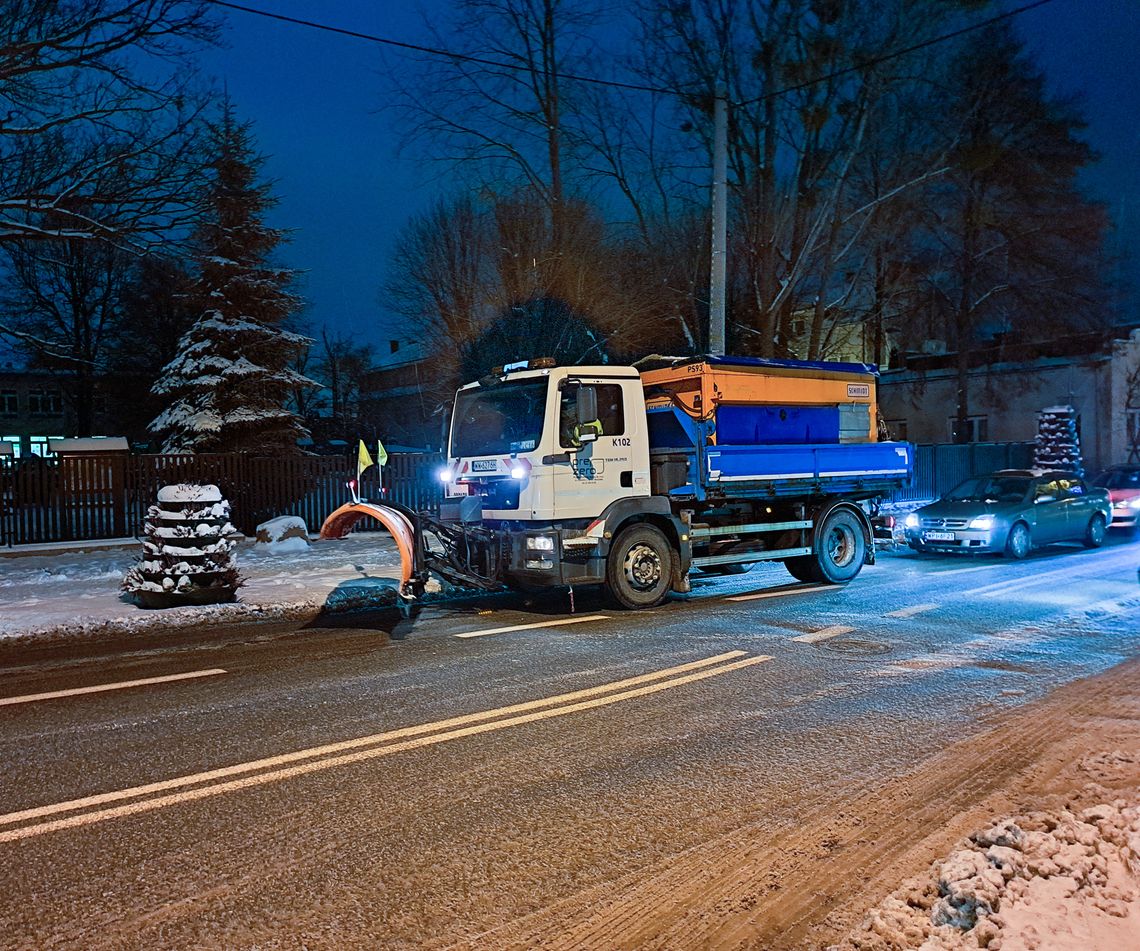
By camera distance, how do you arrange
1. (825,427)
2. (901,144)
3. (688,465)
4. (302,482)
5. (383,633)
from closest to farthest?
(383,633) → (688,465) → (825,427) → (302,482) → (901,144)

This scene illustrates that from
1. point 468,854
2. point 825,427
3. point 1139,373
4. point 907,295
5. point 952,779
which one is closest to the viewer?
point 468,854

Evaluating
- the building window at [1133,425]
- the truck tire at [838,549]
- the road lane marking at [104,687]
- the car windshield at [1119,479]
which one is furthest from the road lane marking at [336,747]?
the building window at [1133,425]

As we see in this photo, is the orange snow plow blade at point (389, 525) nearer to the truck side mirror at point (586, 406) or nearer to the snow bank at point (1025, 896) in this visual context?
the truck side mirror at point (586, 406)

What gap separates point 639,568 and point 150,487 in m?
12.6

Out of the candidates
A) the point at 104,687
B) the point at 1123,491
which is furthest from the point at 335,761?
the point at 1123,491

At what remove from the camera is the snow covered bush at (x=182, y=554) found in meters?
10.8

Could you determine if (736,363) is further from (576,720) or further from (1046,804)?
(1046,804)

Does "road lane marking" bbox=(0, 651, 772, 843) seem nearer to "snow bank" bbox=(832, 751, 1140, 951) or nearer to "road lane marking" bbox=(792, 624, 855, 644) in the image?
"road lane marking" bbox=(792, 624, 855, 644)

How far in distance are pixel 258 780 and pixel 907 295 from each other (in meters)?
34.8

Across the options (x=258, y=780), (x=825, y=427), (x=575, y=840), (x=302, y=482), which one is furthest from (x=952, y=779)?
(x=302, y=482)

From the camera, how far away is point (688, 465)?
1098 cm

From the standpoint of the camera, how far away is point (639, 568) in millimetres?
10672

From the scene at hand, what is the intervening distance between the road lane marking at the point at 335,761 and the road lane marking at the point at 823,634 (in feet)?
4.92

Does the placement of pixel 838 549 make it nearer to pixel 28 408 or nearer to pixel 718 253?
pixel 718 253
